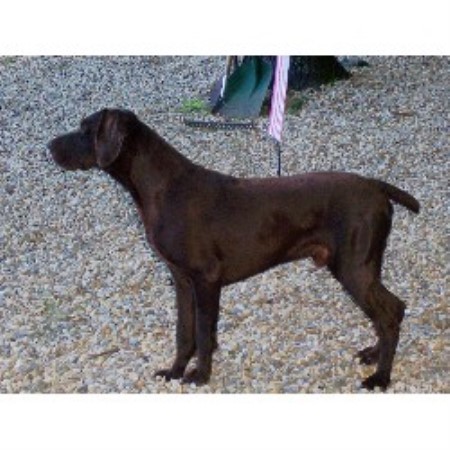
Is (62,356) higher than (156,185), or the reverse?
(156,185)

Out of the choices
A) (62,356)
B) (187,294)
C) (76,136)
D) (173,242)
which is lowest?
(62,356)

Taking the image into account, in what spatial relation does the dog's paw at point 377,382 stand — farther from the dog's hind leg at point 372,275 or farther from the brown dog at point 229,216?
the brown dog at point 229,216

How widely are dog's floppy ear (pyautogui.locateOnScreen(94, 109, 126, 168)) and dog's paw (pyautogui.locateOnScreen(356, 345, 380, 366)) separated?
1773 mm

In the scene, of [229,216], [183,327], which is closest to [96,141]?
[229,216]

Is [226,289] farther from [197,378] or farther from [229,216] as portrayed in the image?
[229,216]

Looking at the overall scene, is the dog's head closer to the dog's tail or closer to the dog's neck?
the dog's neck

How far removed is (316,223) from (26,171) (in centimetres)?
497

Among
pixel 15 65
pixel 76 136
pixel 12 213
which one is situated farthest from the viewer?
pixel 15 65

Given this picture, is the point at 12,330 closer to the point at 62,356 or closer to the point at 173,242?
the point at 62,356

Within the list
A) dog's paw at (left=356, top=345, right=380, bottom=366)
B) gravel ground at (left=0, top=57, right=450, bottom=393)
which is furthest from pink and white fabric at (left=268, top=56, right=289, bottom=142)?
dog's paw at (left=356, top=345, right=380, bottom=366)

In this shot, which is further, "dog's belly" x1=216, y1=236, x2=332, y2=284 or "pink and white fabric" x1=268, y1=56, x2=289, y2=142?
"pink and white fabric" x1=268, y1=56, x2=289, y2=142

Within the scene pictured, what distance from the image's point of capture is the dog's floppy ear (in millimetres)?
4250

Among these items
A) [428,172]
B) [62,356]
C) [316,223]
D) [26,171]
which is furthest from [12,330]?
[428,172]

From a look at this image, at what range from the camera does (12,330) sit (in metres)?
5.64
